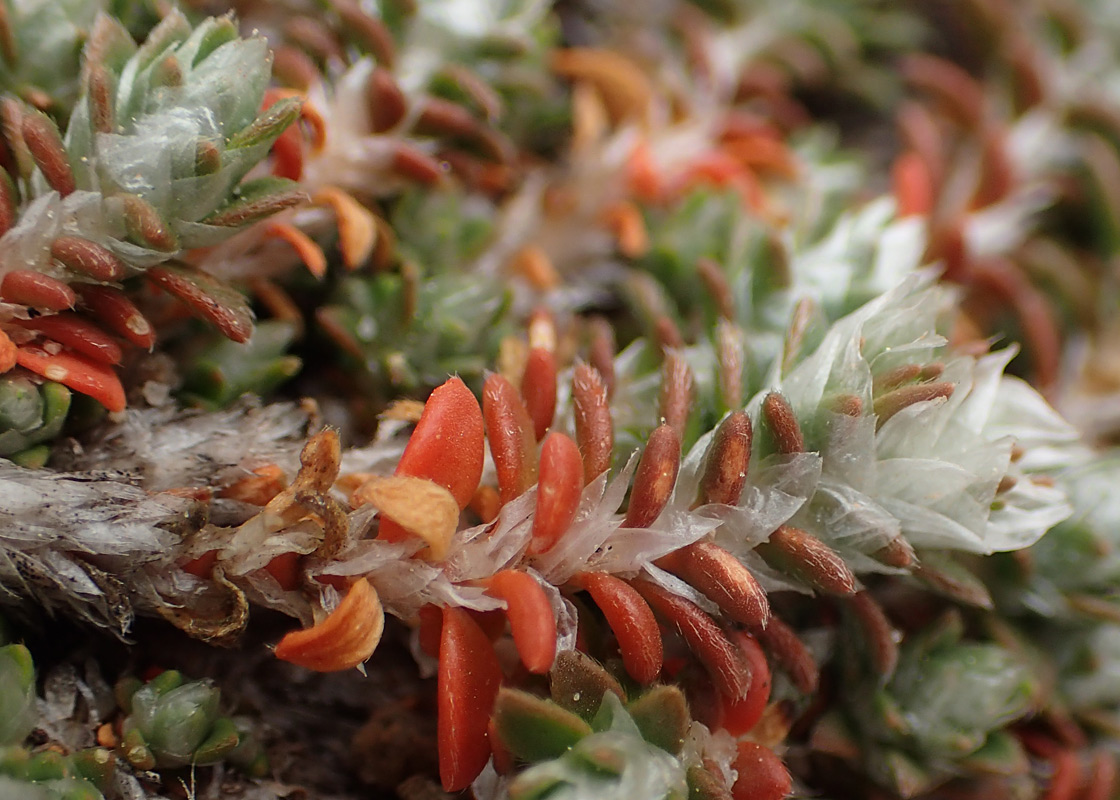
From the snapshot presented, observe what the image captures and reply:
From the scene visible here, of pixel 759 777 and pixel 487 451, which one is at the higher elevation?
pixel 487 451

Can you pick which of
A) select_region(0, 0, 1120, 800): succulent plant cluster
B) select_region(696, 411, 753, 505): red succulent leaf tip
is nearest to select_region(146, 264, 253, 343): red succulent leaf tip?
select_region(0, 0, 1120, 800): succulent plant cluster

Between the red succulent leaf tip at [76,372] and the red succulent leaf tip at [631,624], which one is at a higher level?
the red succulent leaf tip at [76,372]

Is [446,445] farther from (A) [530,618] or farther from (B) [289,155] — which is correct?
(B) [289,155]

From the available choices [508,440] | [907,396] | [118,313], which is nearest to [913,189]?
[907,396]

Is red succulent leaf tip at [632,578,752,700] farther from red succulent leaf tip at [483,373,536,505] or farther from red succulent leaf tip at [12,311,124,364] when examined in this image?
red succulent leaf tip at [12,311,124,364]

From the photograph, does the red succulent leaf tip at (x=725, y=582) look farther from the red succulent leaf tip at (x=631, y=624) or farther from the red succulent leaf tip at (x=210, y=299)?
the red succulent leaf tip at (x=210, y=299)

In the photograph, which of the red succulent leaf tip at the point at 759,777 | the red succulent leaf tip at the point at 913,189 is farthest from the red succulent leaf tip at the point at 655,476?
the red succulent leaf tip at the point at 913,189
